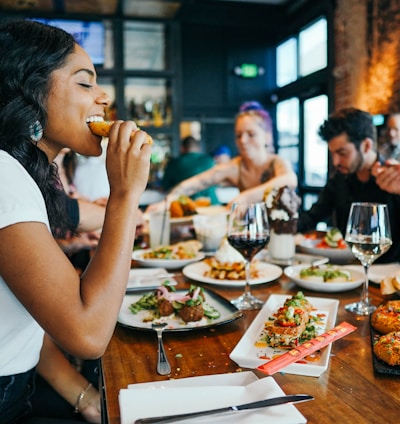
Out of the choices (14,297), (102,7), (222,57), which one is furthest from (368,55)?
(14,297)

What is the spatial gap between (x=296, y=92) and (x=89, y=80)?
247 inches

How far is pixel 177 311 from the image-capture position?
1.12 m

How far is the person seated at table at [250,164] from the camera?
3230 mm

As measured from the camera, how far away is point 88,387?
128 centimetres

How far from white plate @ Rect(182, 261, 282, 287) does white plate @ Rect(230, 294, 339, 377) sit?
22 centimetres

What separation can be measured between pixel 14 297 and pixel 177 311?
40 centimetres

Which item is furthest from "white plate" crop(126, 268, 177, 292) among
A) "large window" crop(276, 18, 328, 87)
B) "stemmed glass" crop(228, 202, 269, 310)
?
"large window" crop(276, 18, 328, 87)

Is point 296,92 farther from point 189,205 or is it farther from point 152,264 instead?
point 152,264

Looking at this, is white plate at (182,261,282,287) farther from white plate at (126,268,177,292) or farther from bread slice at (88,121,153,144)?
bread slice at (88,121,153,144)

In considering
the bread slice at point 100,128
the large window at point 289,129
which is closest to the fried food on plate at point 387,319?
the bread slice at point 100,128

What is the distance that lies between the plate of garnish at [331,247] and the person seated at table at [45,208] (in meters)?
1.05

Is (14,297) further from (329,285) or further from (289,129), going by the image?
(289,129)

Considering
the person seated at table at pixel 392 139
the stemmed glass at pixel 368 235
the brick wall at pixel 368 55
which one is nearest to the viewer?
the stemmed glass at pixel 368 235

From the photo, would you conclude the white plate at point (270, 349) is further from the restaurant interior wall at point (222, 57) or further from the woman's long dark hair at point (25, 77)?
the restaurant interior wall at point (222, 57)
